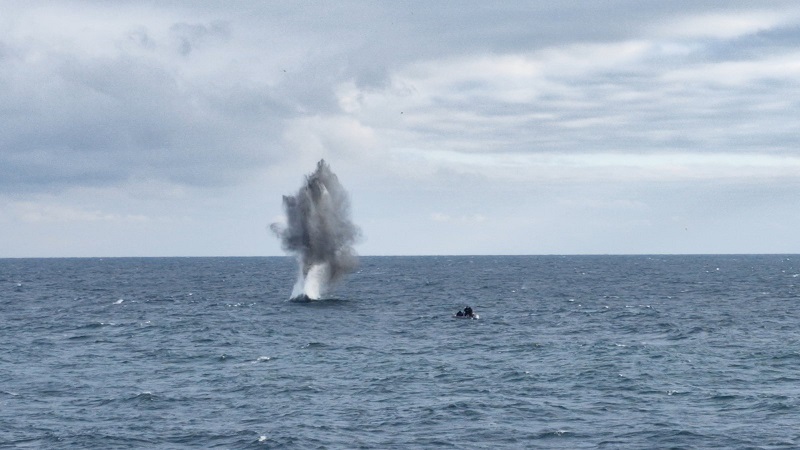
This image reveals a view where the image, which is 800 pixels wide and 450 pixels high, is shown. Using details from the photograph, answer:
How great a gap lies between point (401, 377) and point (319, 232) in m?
51.9

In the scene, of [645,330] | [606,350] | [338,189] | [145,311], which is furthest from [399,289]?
[606,350]

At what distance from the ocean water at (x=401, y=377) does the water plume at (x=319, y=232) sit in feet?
33.8

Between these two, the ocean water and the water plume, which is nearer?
the ocean water

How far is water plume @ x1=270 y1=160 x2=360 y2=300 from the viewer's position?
339 ft

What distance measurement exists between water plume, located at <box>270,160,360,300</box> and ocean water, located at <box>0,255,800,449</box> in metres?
10.3

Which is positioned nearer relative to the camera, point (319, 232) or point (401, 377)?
point (401, 377)

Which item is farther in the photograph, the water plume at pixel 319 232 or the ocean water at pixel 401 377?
the water plume at pixel 319 232

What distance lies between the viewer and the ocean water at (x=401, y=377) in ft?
131

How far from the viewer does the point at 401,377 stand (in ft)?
173

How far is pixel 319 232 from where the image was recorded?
339 feet

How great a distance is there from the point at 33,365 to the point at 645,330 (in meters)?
47.4

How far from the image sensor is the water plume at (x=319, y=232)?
103375 millimetres

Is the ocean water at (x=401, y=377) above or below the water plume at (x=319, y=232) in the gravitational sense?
below

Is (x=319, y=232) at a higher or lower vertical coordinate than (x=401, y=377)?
higher
